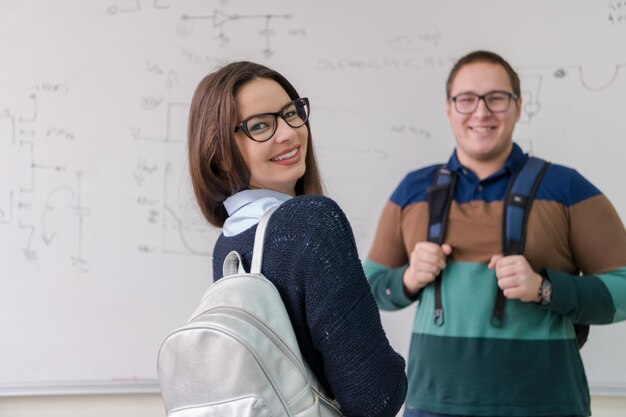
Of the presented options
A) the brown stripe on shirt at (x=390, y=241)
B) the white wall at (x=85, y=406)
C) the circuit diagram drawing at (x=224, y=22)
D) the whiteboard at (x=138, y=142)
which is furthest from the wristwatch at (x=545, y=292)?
the white wall at (x=85, y=406)

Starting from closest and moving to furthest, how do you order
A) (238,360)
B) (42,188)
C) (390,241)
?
1. (238,360)
2. (390,241)
3. (42,188)

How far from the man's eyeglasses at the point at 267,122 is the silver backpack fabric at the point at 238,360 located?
0.74 ft

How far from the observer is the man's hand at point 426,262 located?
1.66 metres

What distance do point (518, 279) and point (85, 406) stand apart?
66.2 inches

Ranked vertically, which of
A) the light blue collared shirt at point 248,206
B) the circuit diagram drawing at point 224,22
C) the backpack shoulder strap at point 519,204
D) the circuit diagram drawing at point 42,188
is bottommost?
the circuit diagram drawing at point 42,188

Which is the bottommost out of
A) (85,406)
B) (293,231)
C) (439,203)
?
(85,406)

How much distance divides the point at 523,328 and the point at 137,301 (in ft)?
4.65

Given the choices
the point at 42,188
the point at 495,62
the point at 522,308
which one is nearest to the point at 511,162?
the point at 495,62

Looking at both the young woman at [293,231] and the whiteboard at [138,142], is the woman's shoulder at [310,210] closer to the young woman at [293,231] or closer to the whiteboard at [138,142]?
the young woman at [293,231]

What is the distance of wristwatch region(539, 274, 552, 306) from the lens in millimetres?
1539

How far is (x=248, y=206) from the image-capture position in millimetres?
982

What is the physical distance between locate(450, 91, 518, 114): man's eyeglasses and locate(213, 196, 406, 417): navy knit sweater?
956mm

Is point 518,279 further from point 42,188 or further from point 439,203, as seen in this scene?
point 42,188

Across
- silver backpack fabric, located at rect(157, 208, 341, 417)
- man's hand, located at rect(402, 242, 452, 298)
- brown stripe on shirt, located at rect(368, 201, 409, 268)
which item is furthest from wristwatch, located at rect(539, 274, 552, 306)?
silver backpack fabric, located at rect(157, 208, 341, 417)
